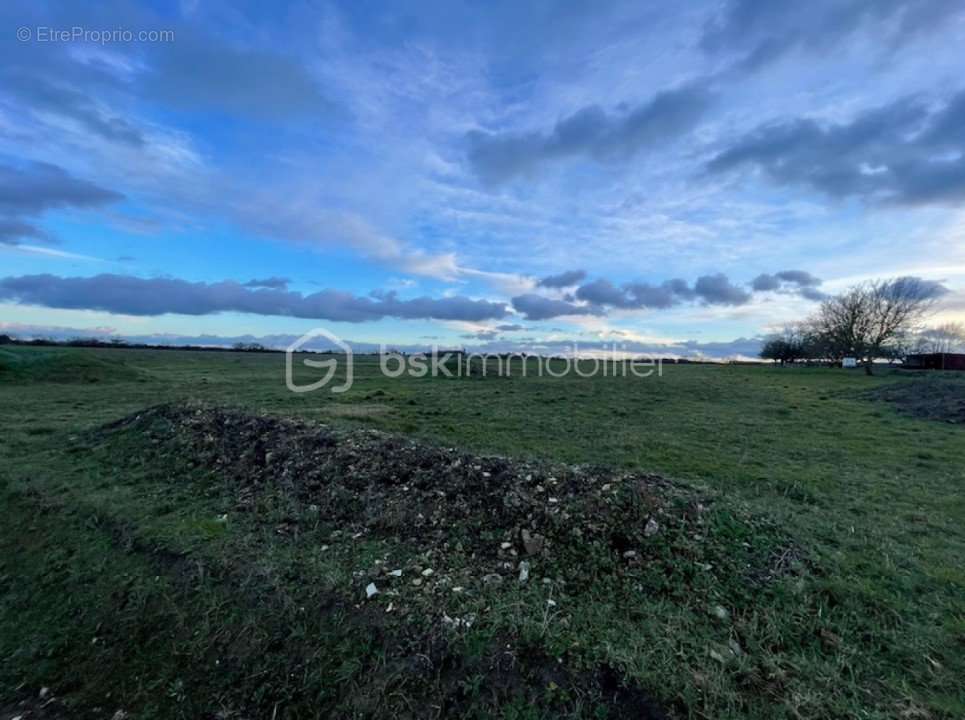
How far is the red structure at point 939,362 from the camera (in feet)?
191

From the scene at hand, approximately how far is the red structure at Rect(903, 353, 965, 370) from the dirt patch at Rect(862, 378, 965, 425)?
4603 cm

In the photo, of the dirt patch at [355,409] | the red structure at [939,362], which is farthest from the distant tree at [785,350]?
the dirt patch at [355,409]

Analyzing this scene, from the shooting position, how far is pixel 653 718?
9.61ft

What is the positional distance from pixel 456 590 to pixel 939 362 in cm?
8187

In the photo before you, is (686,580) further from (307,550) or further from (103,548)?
(103,548)

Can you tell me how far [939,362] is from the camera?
59.1m

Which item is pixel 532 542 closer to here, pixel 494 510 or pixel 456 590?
pixel 494 510

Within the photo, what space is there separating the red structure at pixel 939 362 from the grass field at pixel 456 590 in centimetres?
7115

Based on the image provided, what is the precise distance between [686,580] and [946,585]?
286 centimetres

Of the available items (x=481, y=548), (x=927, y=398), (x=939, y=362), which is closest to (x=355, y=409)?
(x=481, y=548)

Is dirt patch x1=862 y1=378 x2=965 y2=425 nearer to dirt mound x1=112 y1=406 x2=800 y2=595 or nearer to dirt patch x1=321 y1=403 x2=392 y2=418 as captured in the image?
dirt mound x1=112 y1=406 x2=800 y2=595

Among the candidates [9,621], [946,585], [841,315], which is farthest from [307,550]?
[841,315]

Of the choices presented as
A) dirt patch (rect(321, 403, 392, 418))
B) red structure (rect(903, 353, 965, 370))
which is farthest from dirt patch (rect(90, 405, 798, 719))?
red structure (rect(903, 353, 965, 370))

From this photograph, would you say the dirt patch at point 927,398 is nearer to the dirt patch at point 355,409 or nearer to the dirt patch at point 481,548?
the dirt patch at point 481,548
